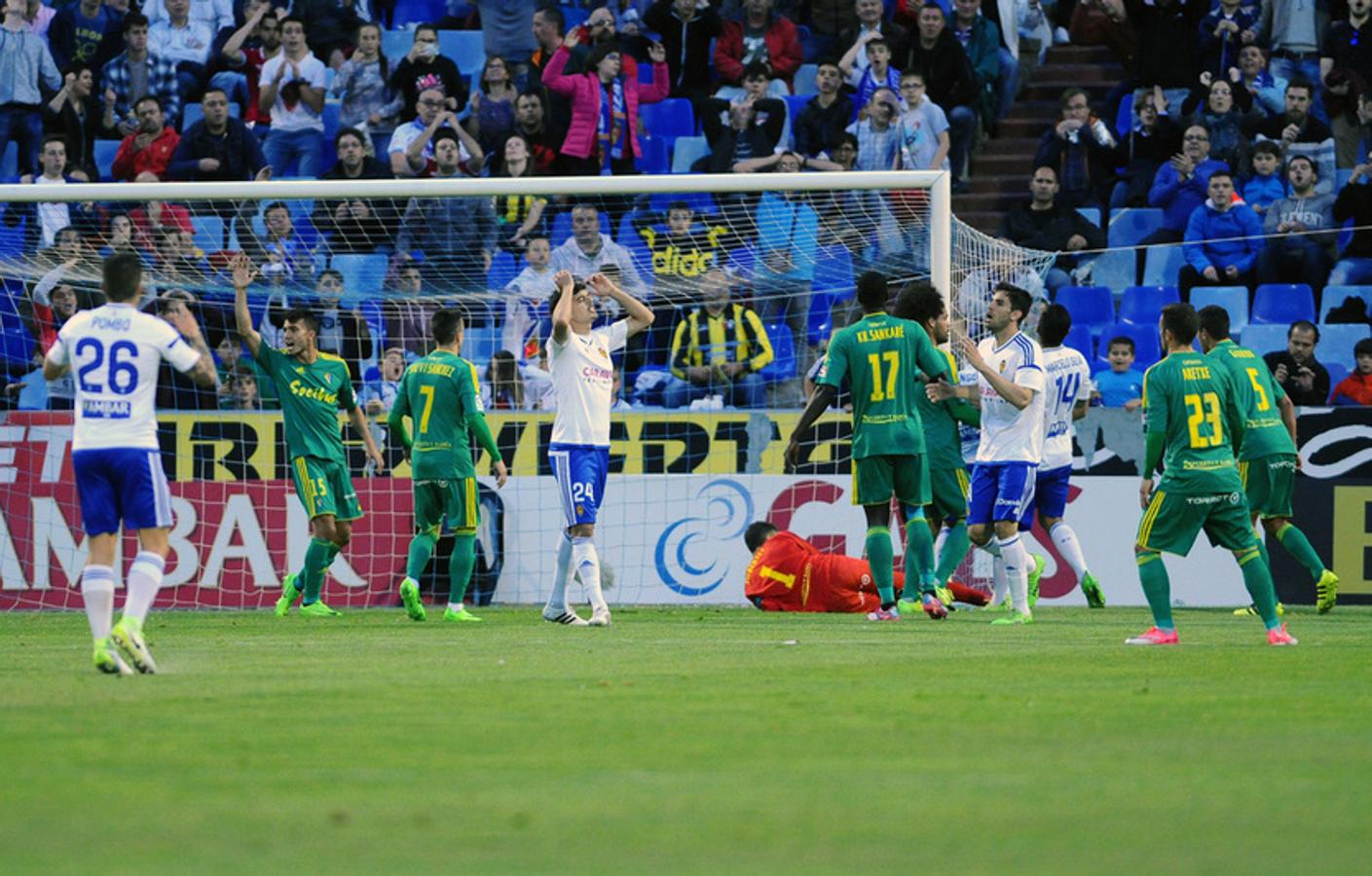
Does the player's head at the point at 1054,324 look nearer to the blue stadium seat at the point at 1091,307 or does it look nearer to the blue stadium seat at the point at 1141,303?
the blue stadium seat at the point at 1091,307

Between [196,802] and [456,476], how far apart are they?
29.5ft

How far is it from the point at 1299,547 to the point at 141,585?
31.3ft

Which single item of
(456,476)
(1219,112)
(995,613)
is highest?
(1219,112)

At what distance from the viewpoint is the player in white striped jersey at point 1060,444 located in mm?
15039

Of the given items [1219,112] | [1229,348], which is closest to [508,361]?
[1229,348]

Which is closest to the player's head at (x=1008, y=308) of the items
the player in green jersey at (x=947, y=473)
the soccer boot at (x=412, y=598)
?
the player in green jersey at (x=947, y=473)

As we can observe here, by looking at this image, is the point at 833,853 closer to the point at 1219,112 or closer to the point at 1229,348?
the point at 1229,348


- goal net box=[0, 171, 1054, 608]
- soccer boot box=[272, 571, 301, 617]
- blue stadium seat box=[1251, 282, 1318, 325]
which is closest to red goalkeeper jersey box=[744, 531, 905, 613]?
goal net box=[0, 171, 1054, 608]

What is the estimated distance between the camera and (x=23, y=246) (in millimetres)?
17359

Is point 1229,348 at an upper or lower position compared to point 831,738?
upper

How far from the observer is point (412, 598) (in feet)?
45.7

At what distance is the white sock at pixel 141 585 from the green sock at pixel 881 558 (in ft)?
18.1

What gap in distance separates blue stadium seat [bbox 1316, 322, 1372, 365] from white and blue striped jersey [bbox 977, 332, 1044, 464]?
20.4ft

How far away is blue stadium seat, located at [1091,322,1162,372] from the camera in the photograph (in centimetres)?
1923
